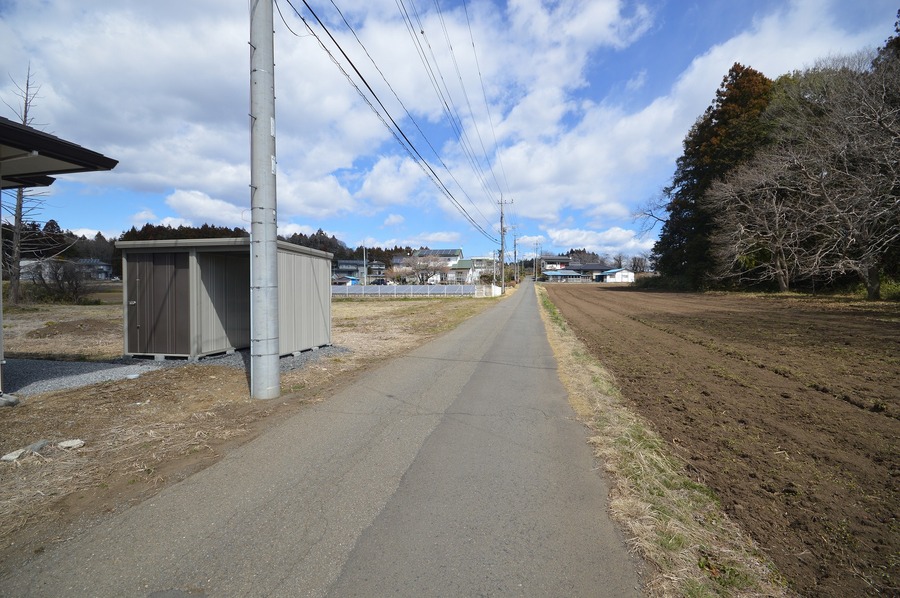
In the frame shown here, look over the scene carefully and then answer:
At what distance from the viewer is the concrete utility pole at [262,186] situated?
6391 millimetres

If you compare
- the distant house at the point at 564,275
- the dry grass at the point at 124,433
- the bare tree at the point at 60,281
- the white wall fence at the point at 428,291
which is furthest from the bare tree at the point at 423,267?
the dry grass at the point at 124,433

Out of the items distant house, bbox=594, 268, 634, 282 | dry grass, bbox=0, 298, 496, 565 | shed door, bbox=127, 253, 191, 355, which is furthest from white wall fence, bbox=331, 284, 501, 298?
distant house, bbox=594, 268, 634, 282

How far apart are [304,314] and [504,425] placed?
21.3 feet

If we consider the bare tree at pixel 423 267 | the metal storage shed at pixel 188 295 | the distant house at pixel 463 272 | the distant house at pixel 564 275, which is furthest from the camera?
the distant house at pixel 564 275

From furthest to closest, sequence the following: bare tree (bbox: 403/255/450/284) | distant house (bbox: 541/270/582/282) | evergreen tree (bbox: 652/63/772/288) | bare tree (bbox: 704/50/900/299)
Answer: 1. distant house (bbox: 541/270/582/282)
2. bare tree (bbox: 403/255/450/284)
3. evergreen tree (bbox: 652/63/772/288)
4. bare tree (bbox: 704/50/900/299)

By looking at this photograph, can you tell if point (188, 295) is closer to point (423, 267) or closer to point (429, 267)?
point (423, 267)

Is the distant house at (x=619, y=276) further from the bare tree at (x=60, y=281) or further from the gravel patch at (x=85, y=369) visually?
the gravel patch at (x=85, y=369)

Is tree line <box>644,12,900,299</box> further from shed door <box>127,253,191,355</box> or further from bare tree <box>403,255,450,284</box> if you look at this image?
bare tree <box>403,255,450,284</box>

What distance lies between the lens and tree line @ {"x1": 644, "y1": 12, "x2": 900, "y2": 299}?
19188 mm

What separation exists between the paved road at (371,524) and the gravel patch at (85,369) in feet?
13.7

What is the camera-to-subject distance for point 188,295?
9320 mm

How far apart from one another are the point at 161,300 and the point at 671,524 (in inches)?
386

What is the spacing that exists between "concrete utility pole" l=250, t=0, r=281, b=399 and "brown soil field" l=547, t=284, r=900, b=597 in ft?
17.4

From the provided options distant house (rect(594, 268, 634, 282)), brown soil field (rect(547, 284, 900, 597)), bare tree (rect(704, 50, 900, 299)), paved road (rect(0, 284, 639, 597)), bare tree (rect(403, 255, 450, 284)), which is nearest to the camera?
paved road (rect(0, 284, 639, 597))
